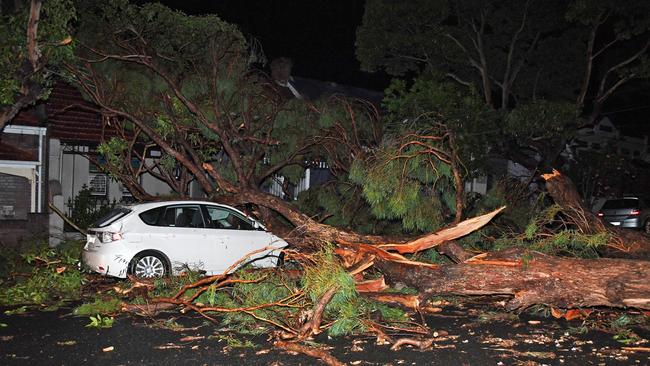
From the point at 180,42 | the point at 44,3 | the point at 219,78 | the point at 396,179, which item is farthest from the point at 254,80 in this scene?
the point at 396,179

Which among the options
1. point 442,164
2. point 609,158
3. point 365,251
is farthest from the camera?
point 609,158

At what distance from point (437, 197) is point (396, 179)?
2.83 feet

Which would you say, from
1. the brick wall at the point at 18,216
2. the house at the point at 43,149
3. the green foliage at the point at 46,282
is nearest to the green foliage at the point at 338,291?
the green foliage at the point at 46,282

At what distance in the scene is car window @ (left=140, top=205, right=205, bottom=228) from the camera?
9.57m

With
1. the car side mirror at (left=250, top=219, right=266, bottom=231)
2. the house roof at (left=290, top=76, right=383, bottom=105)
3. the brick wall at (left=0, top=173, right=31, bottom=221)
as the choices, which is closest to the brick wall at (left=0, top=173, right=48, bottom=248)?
the brick wall at (left=0, top=173, right=31, bottom=221)

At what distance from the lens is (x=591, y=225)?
27.4 ft

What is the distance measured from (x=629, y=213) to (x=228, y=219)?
589 inches

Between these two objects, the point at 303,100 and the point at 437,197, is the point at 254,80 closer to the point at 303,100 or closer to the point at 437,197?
the point at 303,100

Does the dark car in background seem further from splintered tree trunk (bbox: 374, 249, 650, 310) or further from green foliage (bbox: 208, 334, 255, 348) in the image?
green foliage (bbox: 208, 334, 255, 348)

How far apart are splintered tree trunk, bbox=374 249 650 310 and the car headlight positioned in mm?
4626

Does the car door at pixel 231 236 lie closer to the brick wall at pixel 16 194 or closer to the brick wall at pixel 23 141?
the brick wall at pixel 23 141

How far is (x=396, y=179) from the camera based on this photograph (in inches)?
330

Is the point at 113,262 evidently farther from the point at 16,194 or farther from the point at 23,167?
the point at 16,194

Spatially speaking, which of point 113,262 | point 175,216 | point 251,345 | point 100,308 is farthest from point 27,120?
point 251,345
